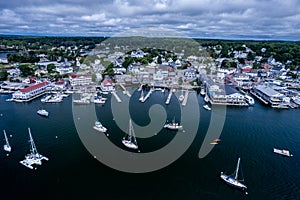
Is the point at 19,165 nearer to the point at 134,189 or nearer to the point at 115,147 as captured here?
the point at 115,147

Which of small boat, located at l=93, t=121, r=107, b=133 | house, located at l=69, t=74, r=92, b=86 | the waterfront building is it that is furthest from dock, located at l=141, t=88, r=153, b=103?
the waterfront building

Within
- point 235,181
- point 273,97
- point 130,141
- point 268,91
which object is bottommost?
point 235,181

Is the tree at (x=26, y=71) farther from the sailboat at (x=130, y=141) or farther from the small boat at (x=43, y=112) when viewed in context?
the sailboat at (x=130, y=141)

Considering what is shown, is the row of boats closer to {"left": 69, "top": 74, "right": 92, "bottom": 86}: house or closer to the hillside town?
the hillside town

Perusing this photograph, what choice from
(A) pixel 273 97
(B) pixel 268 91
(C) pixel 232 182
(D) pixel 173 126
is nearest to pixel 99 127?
(D) pixel 173 126

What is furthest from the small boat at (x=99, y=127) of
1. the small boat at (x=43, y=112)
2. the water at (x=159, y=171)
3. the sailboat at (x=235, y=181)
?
the sailboat at (x=235, y=181)

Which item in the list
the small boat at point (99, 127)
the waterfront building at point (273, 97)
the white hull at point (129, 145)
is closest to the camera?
the white hull at point (129, 145)

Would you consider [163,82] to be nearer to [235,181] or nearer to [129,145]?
[129,145]

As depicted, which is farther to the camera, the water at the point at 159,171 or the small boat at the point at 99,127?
the small boat at the point at 99,127
